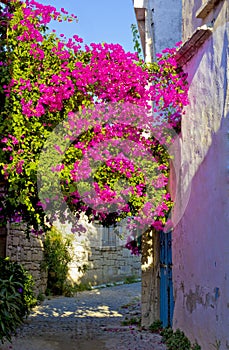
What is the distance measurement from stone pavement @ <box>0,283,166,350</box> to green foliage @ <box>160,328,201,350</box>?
125 millimetres

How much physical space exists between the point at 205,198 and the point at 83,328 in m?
3.89

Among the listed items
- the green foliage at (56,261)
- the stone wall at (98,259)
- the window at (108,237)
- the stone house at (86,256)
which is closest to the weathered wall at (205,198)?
the stone house at (86,256)

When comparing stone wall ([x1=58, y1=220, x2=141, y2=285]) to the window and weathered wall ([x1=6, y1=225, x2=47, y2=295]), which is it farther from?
weathered wall ([x1=6, y1=225, x2=47, y2=295])

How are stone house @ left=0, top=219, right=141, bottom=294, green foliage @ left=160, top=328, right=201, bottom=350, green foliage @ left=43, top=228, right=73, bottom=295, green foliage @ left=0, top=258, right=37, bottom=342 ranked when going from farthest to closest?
1. green foliage @ left=43, top=228, right=73, bottom=295
2. stone house @ left=0, top=219, right=141, bottom=294
3. green foliage @ left=0, top=258, right=37, bottom=342
4. green foliage @ left=160, top=328, right=201, bottom=350

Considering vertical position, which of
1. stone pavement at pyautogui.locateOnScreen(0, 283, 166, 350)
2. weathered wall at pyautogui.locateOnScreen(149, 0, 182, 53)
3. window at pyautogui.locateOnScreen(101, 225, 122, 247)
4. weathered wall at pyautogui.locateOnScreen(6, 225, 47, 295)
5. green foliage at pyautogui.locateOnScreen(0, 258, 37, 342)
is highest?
weathered wall at pyautogui.locateOnScreen(149, 0, 182, 53)

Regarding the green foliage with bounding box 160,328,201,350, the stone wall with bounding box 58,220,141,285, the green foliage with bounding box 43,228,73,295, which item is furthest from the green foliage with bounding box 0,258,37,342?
the stone wall with bounding box 58,220,141,285

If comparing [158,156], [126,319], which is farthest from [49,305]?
[158,156]

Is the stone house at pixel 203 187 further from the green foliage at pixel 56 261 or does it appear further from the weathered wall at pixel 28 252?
the green foliage at pixel 56 261

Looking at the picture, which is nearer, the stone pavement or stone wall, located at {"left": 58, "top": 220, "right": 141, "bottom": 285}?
the stone pavement

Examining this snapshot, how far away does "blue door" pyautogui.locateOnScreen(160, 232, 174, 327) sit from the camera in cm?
734

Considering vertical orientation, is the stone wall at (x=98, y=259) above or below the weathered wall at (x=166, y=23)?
below

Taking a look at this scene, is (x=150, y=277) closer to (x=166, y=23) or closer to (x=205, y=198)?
(x=205, y=198)

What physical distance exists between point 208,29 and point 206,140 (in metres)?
1.25

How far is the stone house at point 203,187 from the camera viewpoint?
4.81 metres
